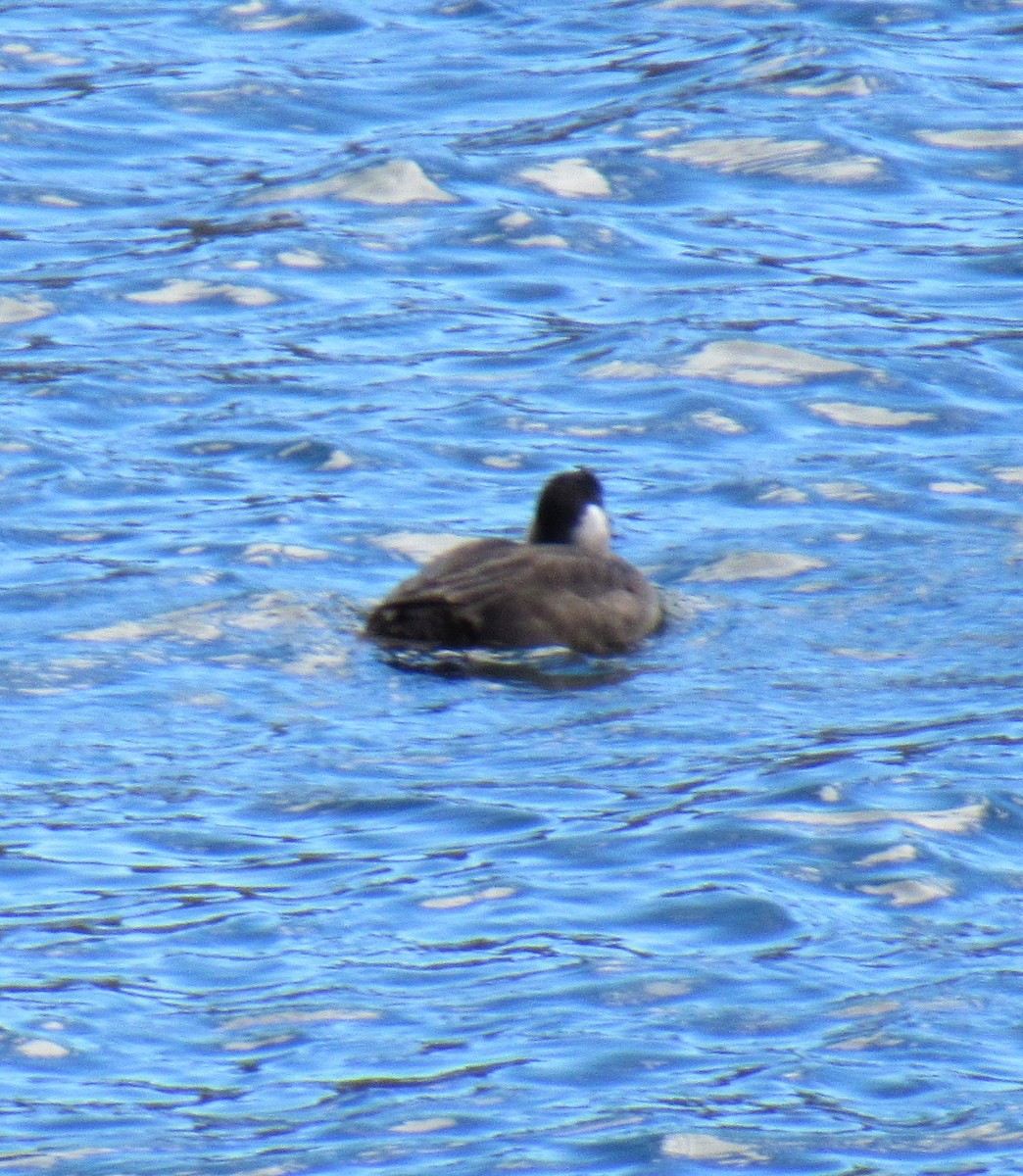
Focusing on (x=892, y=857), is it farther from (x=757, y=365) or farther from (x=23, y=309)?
(x=23, y=309)

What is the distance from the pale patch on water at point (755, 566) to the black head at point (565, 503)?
59 cm

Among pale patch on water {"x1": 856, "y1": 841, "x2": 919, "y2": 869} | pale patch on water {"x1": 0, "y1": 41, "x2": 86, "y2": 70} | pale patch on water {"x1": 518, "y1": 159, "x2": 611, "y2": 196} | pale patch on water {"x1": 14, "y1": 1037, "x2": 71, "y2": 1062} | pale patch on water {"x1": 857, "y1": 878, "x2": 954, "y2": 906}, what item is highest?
pale patch on water {"x1": 0, "y1": 41, "x2": 86, "y2": 70}

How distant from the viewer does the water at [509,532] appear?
6980mm

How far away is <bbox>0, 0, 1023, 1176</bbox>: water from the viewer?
6.98 metres

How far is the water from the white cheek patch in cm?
43

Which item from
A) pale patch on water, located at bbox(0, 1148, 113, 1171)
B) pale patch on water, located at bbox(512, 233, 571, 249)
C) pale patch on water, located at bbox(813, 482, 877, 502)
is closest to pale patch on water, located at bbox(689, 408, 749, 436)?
pale patch on water, located at bbox(813, 482, 877, 502)

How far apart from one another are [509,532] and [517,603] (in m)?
1.71

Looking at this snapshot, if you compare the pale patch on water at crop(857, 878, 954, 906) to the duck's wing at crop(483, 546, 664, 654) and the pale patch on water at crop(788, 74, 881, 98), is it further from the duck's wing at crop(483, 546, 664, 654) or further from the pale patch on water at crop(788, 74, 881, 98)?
the pale patch on water at crop(788, 74, 881, 98)

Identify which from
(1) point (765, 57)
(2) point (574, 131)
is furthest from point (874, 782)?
(1) point (765, 57)

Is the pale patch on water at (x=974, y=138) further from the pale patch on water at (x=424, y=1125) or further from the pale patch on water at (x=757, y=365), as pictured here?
the pale patch on water at (x=424, y=1125)

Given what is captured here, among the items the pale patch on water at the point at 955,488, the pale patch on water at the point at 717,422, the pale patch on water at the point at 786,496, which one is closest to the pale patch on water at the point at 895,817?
the pale patch on water at the point at 786,496

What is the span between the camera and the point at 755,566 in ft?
37.8

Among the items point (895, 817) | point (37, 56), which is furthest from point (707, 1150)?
point (37, 56)

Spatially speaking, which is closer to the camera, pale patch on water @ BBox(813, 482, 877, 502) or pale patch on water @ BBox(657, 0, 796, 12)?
pale patch on water @ BBox(813, 482, 877, 502)
